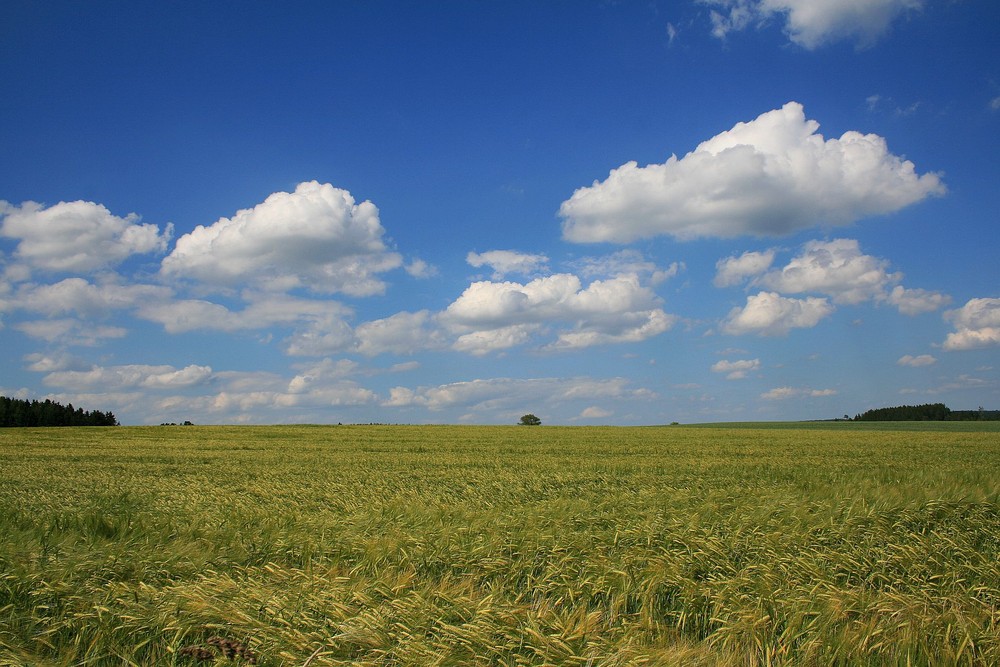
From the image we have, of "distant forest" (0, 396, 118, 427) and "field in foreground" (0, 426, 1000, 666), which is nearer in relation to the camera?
"field in foreground" (0, 426, 1000, 666)

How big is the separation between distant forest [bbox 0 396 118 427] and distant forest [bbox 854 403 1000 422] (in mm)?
129363

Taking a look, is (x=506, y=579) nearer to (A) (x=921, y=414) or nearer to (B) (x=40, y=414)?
(B) (x=40, y=414)

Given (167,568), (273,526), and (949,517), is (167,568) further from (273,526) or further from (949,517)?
(949,517)

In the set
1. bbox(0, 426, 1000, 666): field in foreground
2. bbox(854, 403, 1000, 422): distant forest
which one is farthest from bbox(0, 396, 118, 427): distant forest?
bbox(854, 403, 1000, 422): distant forest

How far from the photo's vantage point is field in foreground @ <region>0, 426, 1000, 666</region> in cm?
335

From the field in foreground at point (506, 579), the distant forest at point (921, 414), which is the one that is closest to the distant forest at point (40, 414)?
the field in foreground at point (506, 579)

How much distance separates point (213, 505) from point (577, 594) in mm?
5848

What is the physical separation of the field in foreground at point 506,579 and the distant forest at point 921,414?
399 ft

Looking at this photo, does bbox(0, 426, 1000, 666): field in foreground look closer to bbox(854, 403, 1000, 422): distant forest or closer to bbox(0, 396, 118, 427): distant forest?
bbox(0, 396, 118, 427): distant forest

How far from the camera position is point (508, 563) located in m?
5.00

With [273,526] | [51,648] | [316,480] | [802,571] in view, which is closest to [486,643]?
[51,648]

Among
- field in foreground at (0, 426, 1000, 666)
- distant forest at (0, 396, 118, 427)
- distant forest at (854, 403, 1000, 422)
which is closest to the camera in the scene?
field in foreground at (0, 426, 1000, 666)

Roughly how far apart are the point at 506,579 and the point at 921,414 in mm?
137221

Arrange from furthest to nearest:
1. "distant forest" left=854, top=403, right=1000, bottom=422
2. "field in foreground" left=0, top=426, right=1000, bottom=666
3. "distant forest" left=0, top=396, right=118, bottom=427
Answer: "distant forest" left=854, top=403, right=1000, bottom=422
"distant forest" left=0, top=396, right=118, bottom=427
"field in foreground" left=0, top=426, right=1000, bottom=666
